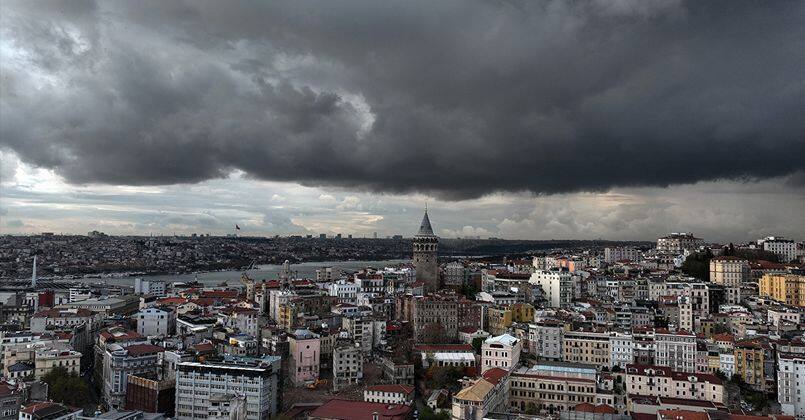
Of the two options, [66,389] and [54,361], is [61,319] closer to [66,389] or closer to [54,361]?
[54,361]

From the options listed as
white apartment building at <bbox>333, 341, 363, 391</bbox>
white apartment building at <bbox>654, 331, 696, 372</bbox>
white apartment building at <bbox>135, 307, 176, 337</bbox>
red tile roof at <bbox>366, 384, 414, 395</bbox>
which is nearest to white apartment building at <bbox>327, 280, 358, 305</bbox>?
white apartment building at <bbox>135, 307, 176, 337</bbox>

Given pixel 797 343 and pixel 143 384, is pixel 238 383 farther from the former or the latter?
pixel 797 343

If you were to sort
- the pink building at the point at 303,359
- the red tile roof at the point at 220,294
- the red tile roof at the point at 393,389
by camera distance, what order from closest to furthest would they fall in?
the red tile roof at the point at 393,389
the pink building at the point at 303,359
the red tile roof at the point at 220,294

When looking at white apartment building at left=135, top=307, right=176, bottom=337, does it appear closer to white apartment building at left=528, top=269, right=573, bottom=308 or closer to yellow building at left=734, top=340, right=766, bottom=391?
white apartment building at left=528, top=269, right=573, bottom=308

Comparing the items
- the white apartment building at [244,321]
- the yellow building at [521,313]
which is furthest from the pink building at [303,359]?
the yellow building at [521,313]

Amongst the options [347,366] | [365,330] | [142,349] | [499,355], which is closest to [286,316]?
[365,330]

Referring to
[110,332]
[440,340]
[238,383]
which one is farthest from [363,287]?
[238,383]

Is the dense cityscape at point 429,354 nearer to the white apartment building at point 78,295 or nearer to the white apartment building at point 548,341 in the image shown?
the white apartment building at point 548,341
